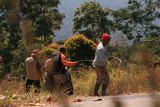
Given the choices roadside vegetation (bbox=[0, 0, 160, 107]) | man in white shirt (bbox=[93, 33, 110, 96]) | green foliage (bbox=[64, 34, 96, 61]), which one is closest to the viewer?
roadside vegetation (bbox=[0, 0, 160, 107])

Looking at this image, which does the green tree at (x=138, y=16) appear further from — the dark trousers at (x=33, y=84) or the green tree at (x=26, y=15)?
the green tree at (x=26, y=15)

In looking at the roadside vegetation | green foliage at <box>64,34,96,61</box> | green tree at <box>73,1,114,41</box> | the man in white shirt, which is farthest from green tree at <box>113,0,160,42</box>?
the man in white shirt

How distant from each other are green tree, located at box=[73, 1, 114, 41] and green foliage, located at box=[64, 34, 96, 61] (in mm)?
31221

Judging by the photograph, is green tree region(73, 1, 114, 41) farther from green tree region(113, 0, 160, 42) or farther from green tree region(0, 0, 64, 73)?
green tree region(0, 0, 64, 73)

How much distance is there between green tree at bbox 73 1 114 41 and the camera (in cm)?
6041

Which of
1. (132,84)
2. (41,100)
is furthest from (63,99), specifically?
(132,84)

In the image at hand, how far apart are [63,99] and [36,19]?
45 cm

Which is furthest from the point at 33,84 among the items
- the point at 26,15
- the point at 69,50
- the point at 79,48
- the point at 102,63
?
the point at 79,48

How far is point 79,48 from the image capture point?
85.7ft

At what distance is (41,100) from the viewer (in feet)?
34.9

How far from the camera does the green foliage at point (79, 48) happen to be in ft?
83.9

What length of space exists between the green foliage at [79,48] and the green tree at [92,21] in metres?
31.2

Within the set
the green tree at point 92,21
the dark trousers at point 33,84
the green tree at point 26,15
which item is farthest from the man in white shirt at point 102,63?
the green tree at point 92,21

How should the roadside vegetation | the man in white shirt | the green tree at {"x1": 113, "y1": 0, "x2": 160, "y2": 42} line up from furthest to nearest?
the green tree at {"x1": 113, "y1": 0, "x2": 160, "y2": 42}
the man in white shirt
the roadside vegetation
